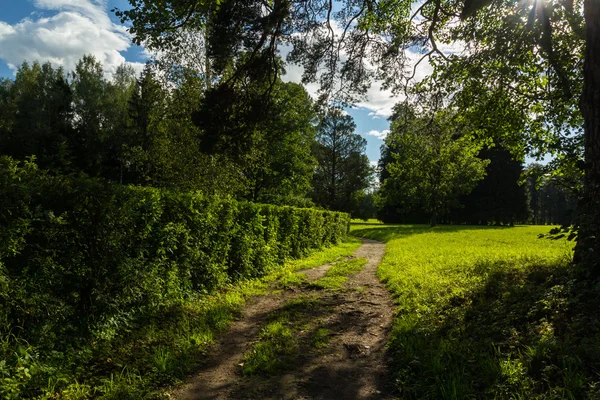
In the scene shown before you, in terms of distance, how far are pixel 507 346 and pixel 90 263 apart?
539 cm

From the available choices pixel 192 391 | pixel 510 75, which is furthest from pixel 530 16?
pixel 192 391

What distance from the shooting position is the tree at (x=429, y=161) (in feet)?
37.9

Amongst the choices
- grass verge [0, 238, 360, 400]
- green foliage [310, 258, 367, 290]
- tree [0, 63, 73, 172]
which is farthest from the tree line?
green foliage [310, 258, 367, 290]

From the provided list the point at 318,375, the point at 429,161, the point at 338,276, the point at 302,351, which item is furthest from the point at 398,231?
the point at 318,375

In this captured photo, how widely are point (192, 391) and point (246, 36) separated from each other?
8156 mm

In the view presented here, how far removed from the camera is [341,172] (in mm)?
51156

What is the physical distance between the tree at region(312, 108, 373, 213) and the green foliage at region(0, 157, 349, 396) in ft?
142

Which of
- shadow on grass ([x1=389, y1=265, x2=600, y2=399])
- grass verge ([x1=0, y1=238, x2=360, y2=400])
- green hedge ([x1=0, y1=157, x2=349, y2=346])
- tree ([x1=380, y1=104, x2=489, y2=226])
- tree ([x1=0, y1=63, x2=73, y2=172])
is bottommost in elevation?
grass verge ([x1=0, y1=238, x2=360, y2=400])

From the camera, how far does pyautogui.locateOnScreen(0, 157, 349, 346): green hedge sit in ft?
11.9

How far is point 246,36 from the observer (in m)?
8.96

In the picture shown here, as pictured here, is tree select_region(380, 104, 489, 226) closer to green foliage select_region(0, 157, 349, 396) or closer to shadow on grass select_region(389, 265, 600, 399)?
shadow on grass select_region(389, 265, 600, 399)

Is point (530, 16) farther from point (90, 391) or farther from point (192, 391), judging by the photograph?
point (90, 391)

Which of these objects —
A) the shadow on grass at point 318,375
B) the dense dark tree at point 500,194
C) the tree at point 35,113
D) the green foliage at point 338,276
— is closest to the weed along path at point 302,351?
the shadow on grass at point 318,375

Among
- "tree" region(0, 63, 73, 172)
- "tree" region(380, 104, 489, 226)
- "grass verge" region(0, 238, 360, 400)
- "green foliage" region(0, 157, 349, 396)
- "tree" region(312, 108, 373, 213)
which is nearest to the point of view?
"grass verge" region(0, 238, 360, 400)
